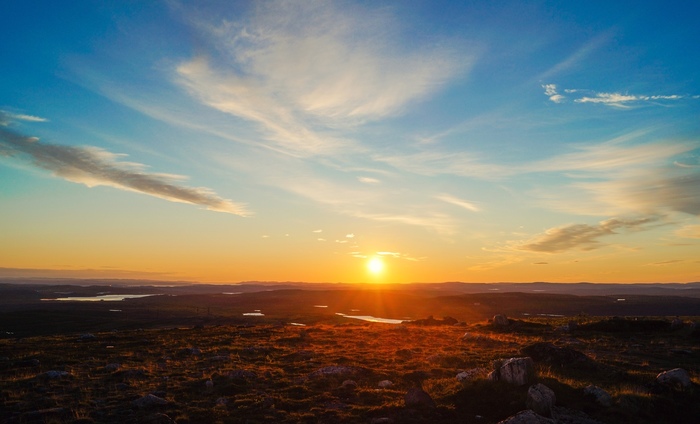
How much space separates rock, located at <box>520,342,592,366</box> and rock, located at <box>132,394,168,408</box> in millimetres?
18043

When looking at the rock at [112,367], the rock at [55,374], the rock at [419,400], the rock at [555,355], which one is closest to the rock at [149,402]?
the rock at [55,374]

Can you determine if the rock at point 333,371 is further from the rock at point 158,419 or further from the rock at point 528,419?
the rock at point 528,419

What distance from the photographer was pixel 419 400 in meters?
14.3

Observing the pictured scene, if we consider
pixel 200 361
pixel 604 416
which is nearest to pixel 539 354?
pixel 604 416

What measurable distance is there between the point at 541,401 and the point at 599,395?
3.00 m

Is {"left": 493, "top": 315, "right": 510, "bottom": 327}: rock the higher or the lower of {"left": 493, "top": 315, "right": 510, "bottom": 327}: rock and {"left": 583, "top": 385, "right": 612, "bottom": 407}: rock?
the lower

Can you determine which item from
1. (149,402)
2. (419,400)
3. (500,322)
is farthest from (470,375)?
(500,322)

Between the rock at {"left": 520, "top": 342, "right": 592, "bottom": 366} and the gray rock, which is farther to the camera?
the rock at {"left": 520, "top": 342, "right": 592, "bottom": 366}

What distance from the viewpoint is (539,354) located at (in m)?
20.3

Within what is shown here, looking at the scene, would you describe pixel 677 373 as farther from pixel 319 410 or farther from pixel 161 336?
pixel 161 336

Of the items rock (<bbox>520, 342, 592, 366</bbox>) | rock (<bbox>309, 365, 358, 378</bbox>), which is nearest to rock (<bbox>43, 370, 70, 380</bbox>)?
rock (<bbox>309, 365, 358, 378</bbox>)

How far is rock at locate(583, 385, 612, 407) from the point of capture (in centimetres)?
1302

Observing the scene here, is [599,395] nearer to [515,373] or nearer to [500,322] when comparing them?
[515,373]

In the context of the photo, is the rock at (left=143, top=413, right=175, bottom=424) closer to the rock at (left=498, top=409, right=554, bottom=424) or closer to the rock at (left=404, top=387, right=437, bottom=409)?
the rock at (left=404, top=387, right=437, bottom=409)
